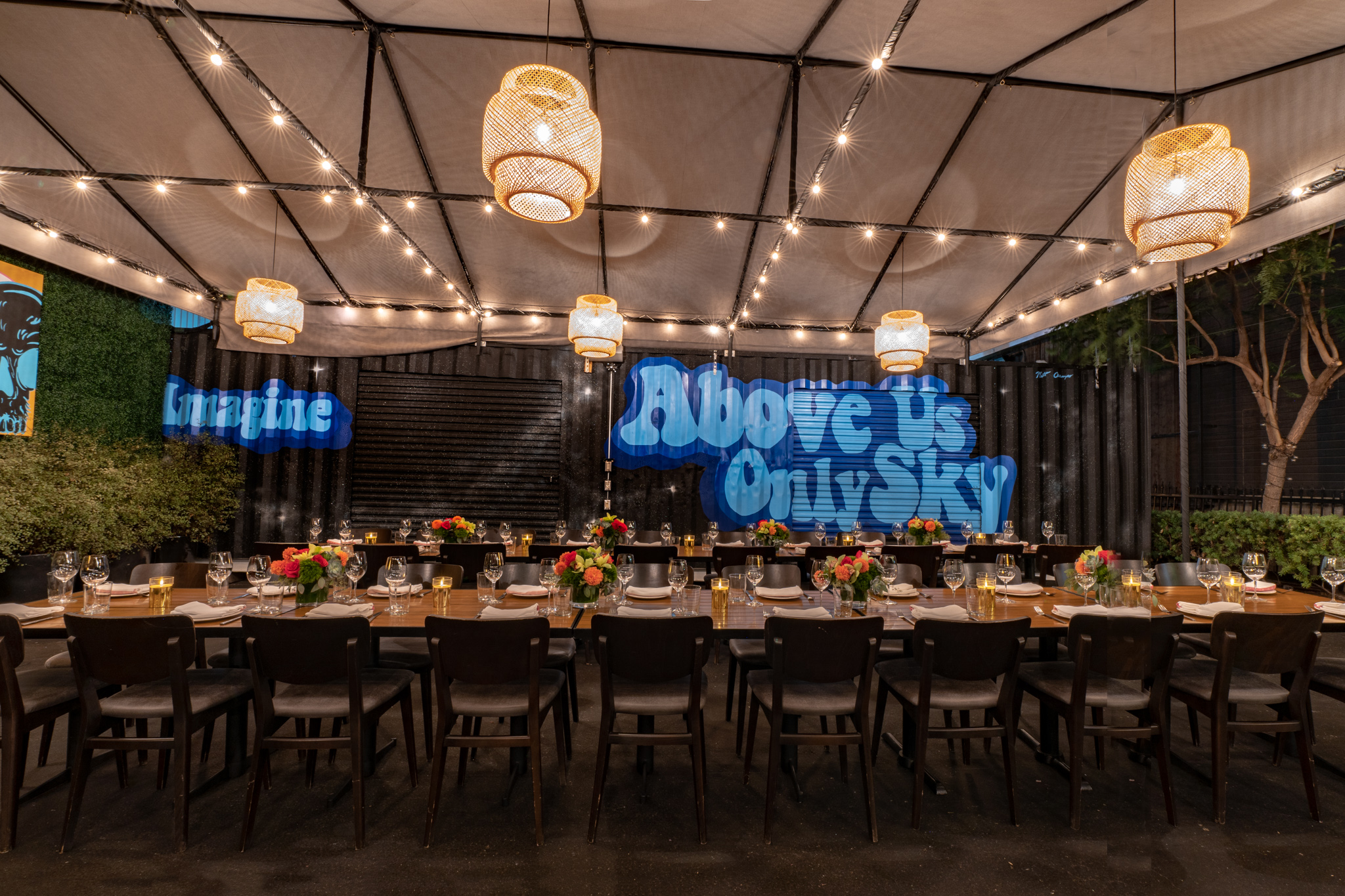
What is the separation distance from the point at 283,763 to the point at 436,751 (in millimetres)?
1330

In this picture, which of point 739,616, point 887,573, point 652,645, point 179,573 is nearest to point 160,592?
point 179,573

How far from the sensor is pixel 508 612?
292 cm

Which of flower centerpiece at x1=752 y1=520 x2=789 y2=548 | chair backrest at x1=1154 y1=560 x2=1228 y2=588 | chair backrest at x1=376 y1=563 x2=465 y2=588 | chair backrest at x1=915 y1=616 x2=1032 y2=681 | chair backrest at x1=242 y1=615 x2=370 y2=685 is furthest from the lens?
flower centerpiece at x1=752 y1=520 x2=789 y2=548

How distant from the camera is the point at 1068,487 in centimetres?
916

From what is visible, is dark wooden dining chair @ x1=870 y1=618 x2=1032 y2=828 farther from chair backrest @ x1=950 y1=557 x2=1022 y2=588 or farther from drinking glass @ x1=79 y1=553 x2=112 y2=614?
drinking glass @ x1=79 y1=553 x2=112 y2=614

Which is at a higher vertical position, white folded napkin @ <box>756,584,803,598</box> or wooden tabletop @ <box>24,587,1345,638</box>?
white folded napkin @ <box>756,584,803,598</box>

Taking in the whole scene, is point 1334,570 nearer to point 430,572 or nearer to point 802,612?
point 802,612

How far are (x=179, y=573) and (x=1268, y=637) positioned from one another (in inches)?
225

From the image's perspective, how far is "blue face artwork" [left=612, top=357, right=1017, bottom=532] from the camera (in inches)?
345

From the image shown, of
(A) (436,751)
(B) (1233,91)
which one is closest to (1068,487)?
(B) (1233,91)

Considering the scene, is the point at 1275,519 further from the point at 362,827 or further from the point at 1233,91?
the point at 362,827

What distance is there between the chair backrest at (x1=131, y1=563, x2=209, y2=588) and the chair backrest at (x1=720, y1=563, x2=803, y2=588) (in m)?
3.19

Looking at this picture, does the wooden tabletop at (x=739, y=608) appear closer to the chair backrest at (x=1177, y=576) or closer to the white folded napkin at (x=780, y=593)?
the white folded napkin at (x=780, y=593)

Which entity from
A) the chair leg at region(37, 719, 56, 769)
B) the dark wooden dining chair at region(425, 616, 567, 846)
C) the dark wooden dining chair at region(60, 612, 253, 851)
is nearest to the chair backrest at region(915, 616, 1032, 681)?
the dark wooden dining chair at region(425, 616, 567, 846)
